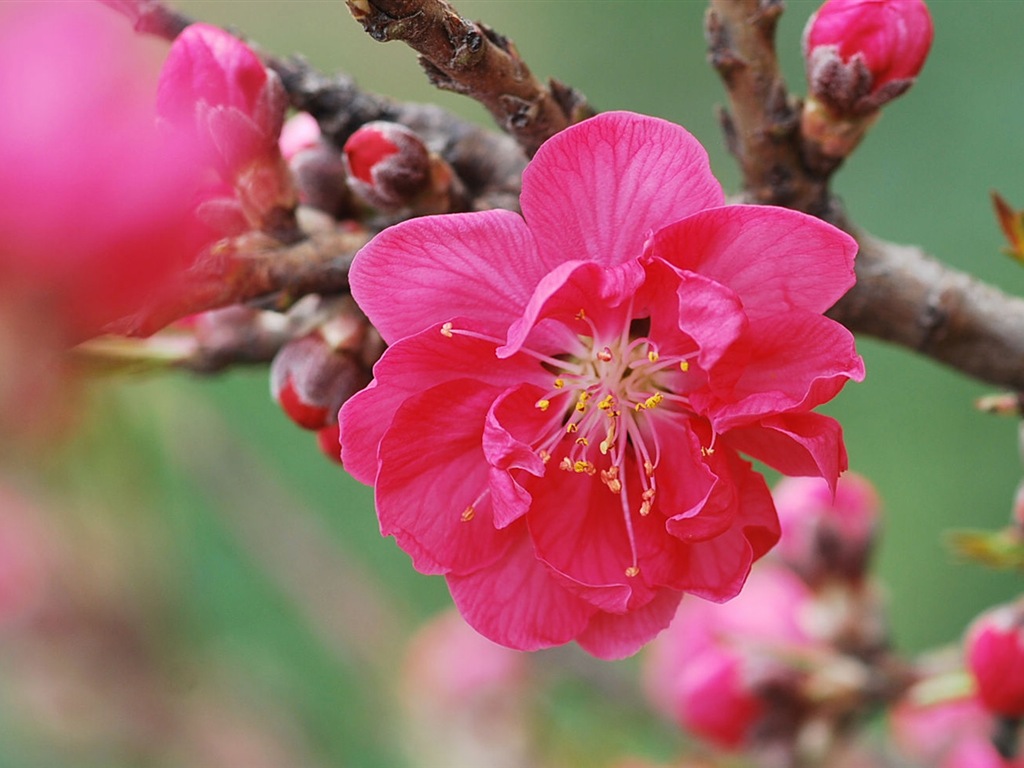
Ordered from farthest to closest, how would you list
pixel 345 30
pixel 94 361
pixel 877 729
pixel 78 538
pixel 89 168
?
pixel 345 30, pixel 877 729, pixel 78 538, pixel 94 361, pixel 89 168

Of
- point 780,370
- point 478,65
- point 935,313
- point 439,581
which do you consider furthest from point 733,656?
point 439,581

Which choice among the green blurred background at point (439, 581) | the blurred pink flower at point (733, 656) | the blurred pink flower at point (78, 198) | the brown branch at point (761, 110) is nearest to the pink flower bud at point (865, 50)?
the brown branch at point (761, 110)

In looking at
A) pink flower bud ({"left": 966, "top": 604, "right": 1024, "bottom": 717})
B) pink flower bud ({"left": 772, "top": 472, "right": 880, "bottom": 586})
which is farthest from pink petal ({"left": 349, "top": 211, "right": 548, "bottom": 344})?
pink flower bud ({"left": 772, "top": 472, "right": 880, "bottom": 586})

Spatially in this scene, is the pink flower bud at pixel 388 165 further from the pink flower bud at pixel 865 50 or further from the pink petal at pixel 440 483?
the pink flower bud at pixel 865 50

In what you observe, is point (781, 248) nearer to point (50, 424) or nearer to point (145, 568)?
point (50, 424)

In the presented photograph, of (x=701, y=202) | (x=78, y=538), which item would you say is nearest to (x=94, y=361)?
(x=701, y=202)

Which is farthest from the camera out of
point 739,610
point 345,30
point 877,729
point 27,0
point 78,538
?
point 345,30
